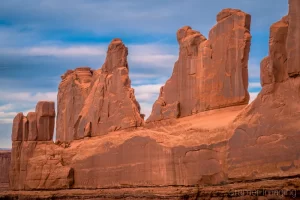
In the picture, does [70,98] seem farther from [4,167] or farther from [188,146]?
[4,167]

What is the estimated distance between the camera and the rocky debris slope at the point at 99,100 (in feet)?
101

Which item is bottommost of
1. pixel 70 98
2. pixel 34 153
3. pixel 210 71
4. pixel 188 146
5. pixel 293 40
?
pixel 188 146

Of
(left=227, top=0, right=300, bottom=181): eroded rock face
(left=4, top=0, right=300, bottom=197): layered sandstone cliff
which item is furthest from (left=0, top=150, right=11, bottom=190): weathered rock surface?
(left=227, top=0, right=300, bottom=181): eroded rock face

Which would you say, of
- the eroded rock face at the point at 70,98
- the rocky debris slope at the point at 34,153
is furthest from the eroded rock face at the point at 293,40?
the eroded rock face at the point at 70,98

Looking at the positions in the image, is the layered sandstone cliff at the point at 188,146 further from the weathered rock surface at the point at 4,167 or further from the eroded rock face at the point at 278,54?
the weathered rock surface at the point at 4,167

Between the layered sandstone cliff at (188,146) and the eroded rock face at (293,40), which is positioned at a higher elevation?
the eroded rock face at (293,40)

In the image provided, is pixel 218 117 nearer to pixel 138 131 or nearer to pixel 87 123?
pixel 138 131

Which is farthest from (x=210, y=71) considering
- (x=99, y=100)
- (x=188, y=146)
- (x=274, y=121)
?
(x=99, y=100)

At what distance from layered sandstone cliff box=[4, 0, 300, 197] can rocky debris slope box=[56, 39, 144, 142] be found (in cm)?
8

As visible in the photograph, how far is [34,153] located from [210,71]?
43.2 ft

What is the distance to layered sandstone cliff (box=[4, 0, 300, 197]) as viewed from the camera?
2086 centimetres

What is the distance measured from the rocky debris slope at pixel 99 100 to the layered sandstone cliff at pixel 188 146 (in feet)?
0.26

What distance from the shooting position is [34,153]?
3522 cm

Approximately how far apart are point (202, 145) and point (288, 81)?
4.48m
